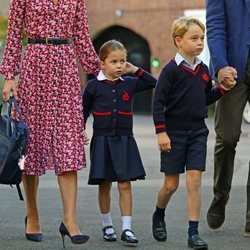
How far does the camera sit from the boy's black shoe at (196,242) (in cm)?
632

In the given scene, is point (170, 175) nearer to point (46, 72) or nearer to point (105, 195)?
point (105, 195)

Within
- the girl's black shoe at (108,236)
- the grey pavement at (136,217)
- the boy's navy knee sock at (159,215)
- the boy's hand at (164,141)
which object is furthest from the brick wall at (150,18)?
the boy's hand at (164,141)

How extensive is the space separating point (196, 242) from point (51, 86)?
1.43 metres

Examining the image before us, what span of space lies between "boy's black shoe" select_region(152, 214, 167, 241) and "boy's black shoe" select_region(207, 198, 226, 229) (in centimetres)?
45

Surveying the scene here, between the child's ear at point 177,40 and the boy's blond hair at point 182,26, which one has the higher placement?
the boy's blond hair at point 182,26

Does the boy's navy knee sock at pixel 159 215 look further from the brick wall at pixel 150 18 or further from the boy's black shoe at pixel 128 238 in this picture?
the brick wall at pixel 150 18

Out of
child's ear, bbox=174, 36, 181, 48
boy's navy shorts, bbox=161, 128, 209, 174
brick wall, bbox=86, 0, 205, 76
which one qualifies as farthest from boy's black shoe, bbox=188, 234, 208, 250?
brick wall, bbox=86, 0, 205, 76

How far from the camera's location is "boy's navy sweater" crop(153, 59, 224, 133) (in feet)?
21.5

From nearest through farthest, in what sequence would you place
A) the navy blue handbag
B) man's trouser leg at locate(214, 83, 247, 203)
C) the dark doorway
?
1. the navy blue handbag
2. man's trouser leg at locate(214, 83, 247, 203)
3. the dark doorway

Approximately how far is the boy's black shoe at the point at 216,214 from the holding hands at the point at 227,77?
3.23 feet

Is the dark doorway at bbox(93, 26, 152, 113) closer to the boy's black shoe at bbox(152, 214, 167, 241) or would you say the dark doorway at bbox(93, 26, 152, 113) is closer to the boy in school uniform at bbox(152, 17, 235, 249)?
the boy's black shoe at bbox(152, 214, 167, 241)

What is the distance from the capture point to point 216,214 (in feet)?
23.3

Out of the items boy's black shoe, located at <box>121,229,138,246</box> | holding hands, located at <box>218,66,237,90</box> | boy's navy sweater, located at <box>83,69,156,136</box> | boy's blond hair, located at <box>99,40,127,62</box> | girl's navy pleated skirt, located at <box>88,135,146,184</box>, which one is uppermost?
boy's blond hair, located at <box>99,40,127,62</box>

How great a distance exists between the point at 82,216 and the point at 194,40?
7.40ft
